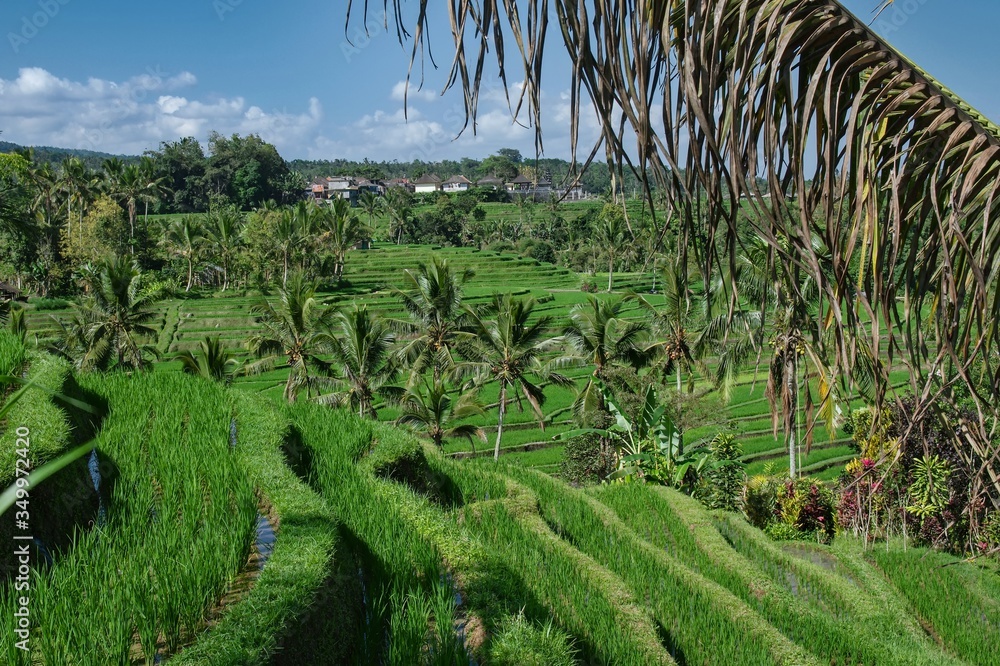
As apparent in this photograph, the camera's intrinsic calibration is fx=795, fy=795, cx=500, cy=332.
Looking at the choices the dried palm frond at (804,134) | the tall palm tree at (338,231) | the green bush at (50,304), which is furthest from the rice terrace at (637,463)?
the tall palm tree at (338,231)

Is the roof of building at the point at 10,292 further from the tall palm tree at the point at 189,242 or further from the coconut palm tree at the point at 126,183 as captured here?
the coconut palm tree at the point at 126,183

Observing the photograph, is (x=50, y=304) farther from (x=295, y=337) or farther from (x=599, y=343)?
(x=599, y=343)

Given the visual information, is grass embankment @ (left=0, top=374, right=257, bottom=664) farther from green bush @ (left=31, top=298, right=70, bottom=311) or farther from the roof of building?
green bush @ (left=31, top=298, right=70, bottom=311)

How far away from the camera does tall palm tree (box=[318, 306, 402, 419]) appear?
698 inches

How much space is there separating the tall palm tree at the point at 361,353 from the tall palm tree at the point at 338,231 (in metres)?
26.9

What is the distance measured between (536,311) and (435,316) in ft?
65.8

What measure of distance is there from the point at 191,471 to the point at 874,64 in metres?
4.63

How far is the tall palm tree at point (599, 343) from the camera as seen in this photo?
18844 millimetres

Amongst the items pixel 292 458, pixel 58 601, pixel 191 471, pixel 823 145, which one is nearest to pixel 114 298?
pixel 292 458

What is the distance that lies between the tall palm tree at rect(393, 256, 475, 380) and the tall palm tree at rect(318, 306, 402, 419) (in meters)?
0.97

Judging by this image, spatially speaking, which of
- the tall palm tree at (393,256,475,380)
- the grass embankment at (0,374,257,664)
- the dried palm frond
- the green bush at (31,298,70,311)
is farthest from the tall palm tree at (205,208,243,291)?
the dried palm frond

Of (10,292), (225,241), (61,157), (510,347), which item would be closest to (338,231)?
(225,241)

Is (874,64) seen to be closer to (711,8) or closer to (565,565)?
(711,8)

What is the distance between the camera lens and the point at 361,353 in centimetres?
1781
